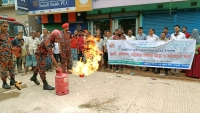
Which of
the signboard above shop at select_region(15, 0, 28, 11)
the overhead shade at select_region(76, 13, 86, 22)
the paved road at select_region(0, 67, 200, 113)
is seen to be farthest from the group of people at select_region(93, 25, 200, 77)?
the signboard above shop at select_region(15, 0, 28, 11)

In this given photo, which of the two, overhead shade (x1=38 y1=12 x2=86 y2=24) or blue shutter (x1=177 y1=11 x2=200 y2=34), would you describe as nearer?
blue shutter (x1=177 y1=11 x2=200 y2=34)

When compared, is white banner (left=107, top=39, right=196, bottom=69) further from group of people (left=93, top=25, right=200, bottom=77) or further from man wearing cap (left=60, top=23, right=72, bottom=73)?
man wearing cap (left=60, top=23, right=72, bottom=73)

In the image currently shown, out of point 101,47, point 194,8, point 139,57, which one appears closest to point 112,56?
point 101,47

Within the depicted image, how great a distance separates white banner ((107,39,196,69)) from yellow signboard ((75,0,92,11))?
351 centimetres

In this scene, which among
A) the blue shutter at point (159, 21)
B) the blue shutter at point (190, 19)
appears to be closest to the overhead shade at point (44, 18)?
the blue shutter at point (159, 21)

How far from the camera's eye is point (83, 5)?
9.58 m

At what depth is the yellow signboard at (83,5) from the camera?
9.45m

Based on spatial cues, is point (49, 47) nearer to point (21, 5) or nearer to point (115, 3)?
point (115, 3)

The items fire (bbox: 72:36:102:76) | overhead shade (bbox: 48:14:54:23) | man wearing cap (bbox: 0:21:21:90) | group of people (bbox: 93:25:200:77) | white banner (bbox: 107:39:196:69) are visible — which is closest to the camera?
man wearing cap (bbox: 0:21:21:90)

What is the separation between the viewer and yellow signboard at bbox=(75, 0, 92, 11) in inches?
372

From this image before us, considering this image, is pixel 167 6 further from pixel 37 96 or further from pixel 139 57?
pixel 37 96

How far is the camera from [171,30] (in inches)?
362

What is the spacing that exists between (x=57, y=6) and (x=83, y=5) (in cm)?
194

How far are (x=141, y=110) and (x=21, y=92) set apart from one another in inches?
129
